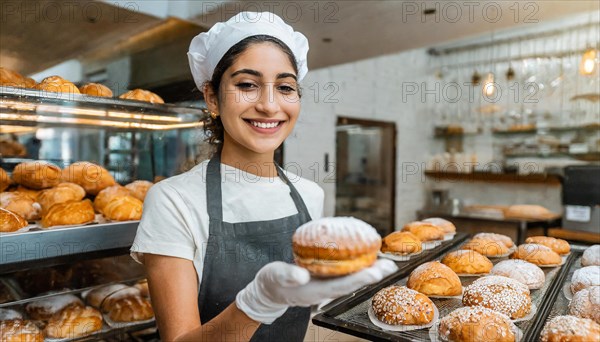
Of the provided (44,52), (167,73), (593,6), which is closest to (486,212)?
(593,6)

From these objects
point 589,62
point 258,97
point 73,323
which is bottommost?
point 73,323

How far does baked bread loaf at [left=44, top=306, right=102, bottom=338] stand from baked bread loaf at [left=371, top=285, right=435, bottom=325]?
4.26ft

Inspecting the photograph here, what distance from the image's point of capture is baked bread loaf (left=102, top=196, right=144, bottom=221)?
6.27 ft

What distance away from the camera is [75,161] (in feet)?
7.82

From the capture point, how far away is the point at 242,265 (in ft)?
4.44

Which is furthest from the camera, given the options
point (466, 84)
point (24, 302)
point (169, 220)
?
point (466, 84)

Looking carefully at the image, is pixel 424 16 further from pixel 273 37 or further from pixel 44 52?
pixel 44 52

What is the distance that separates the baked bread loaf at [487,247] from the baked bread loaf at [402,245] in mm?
260

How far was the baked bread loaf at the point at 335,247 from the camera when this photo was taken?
0.90m

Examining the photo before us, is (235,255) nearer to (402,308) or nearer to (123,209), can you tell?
(402,308)

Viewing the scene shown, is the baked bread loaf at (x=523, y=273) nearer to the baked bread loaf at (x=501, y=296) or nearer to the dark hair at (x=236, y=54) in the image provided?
the baked bread loaf at (x=501, y=296)

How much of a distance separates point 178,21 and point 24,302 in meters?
1.92

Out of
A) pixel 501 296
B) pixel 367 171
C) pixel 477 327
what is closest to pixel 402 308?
pixel 477 327

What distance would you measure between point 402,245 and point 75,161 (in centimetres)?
184
